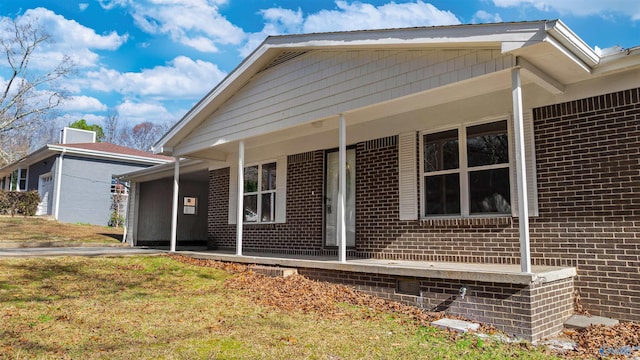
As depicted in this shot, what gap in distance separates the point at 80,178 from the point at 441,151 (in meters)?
19.4

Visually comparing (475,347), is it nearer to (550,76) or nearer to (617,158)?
(617,158)

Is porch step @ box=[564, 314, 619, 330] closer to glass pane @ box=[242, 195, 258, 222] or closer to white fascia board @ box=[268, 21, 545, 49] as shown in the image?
white fascia board @ box=[268, 21, 545, 49]

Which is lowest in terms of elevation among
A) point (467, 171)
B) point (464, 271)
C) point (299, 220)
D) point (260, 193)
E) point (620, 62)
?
point (464, 271)

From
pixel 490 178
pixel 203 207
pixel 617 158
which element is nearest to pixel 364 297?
pixel 490 178

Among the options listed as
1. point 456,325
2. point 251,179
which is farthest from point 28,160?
point 456,325

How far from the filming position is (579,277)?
5.89 meters

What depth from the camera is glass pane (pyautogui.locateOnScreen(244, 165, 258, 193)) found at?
37.8 feet

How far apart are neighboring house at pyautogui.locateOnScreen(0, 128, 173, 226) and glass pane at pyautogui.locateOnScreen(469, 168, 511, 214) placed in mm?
19497

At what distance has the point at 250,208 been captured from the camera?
38.1 feet

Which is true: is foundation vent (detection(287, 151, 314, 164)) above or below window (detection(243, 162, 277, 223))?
above

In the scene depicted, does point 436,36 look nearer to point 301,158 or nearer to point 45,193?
point 301,158

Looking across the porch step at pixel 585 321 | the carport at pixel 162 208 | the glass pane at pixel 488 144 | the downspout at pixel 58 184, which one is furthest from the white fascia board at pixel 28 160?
the porch step at pixel 585 321

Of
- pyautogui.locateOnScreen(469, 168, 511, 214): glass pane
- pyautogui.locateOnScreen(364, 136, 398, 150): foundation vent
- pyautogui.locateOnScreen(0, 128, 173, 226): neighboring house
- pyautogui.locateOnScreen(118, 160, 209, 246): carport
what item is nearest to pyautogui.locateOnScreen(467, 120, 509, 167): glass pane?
pyautogui.locateOnScreen(469, 168, 511, 214): glass pane

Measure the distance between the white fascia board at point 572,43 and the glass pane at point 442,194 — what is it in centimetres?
263
